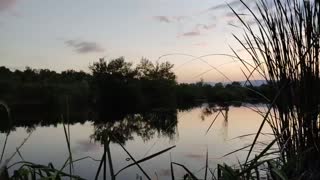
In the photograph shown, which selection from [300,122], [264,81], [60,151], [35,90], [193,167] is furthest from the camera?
[35,90]

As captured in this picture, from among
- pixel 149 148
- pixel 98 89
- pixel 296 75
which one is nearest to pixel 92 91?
pixel 98 89

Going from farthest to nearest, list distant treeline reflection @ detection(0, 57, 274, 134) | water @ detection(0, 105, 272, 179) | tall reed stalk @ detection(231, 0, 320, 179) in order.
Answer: distant treeline reflection @ detection(0, 57, 274, 134) → water @ detection(0, 105, 272, 179) → tall reed stalk @ detection(231, 0, 320, 179)

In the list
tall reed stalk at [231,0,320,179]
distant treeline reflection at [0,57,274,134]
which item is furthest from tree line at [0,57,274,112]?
tall reed stalk at [231,0,320,179]

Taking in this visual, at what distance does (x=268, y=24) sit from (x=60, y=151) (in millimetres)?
10202

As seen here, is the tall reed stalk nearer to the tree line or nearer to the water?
the water

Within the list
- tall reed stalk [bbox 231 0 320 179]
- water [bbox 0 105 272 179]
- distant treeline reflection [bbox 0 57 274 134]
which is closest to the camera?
tall reed stalk [bbox 231 0 320 179]

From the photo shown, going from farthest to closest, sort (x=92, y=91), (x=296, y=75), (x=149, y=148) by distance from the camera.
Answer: (x=92, y=91) < (x=149, y=148) < (x=296, y=75)

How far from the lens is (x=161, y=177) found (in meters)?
7.11

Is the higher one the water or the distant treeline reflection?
the distant treeline reflection

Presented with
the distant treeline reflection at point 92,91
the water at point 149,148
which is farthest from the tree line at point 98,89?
the water at point 149,148

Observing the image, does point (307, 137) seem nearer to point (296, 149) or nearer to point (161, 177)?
point (296, 149)

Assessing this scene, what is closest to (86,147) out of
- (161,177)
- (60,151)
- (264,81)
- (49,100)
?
(60,151)

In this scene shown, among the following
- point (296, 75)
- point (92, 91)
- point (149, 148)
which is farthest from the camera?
point (92, 91)

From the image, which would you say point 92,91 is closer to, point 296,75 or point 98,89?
point 98,89
